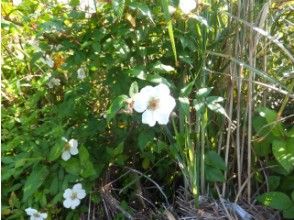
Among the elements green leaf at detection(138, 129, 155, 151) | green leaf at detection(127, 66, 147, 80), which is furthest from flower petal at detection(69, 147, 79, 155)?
green leaf at detection(127, 66, 147, 80)

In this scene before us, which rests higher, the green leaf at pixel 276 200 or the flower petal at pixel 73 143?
the flower petal at pixel 73 143

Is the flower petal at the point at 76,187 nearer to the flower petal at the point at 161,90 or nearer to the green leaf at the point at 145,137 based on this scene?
the green leaf at the point at 145,137

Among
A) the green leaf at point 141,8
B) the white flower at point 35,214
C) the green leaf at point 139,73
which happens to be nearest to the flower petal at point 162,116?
the green leaf at point 139,73

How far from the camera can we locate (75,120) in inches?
60.2

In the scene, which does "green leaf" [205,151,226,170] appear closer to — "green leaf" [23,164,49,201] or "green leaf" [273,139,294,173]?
"green leaf" [273,139,294,173]

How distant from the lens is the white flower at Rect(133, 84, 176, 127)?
112 cm

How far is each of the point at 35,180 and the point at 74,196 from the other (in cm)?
12

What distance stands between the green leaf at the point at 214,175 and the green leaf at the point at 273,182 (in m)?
0.15

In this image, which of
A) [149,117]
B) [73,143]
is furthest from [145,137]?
[73,143]

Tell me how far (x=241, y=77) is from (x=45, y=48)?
0.57 m

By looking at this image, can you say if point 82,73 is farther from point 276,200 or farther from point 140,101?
point 276,200

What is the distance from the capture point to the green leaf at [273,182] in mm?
1338

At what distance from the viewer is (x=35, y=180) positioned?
4.47ft

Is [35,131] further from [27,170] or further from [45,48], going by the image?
[45,48]
